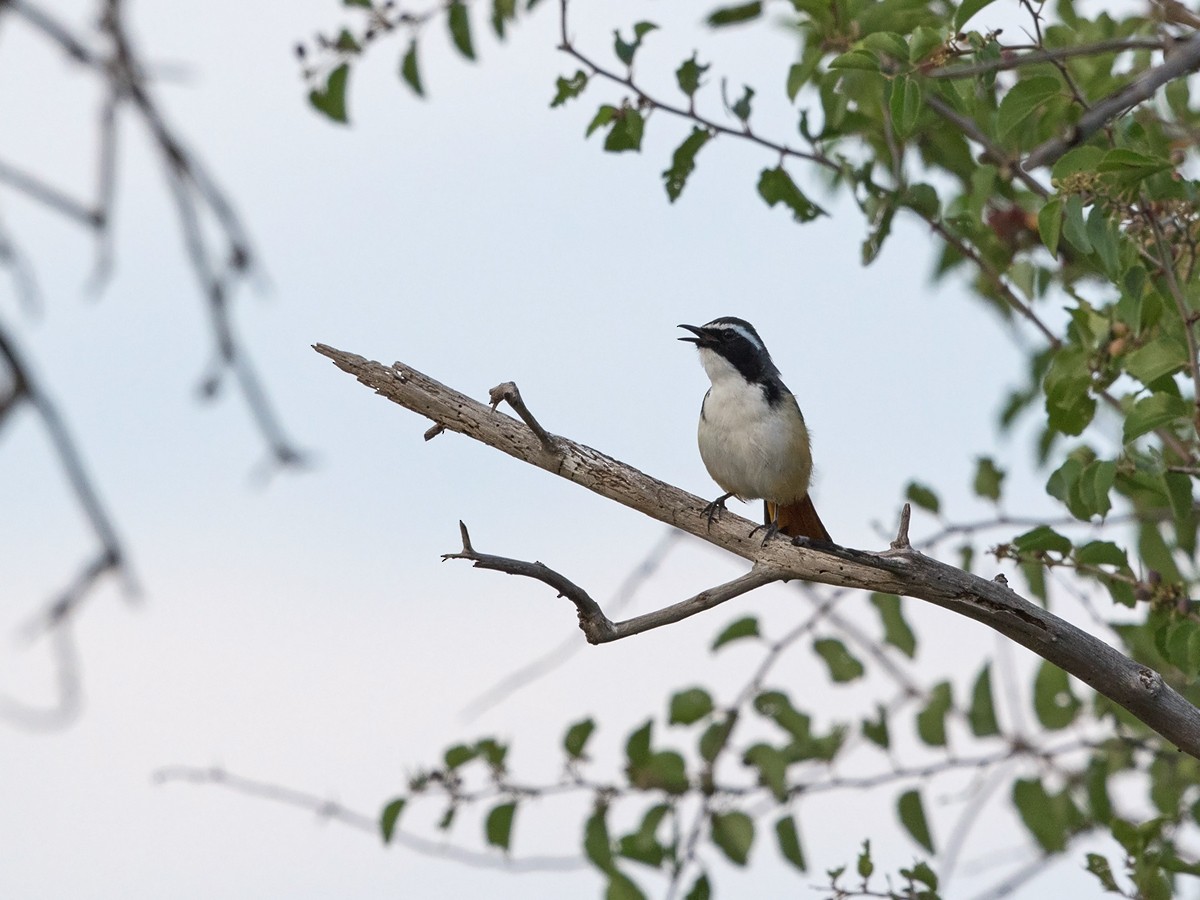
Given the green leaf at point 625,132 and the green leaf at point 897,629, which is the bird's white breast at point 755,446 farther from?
the green leaf at point 625,132

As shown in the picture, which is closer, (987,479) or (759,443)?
(987,479)

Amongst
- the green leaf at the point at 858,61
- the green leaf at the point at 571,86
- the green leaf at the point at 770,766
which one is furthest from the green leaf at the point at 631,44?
the green leaf at the point at 770,766

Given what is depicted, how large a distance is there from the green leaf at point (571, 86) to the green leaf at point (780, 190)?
2.71ft

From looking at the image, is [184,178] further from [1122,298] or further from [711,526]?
[1122,298]

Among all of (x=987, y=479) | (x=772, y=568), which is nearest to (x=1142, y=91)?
(x=772, y=568)

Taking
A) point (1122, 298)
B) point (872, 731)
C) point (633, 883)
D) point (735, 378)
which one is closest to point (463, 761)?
point (633, 883)

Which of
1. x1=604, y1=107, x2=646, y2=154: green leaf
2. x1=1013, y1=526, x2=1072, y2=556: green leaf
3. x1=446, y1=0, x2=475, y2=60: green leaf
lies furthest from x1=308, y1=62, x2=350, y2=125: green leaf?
x1=1013, y1=526, x2=1072, y2=556: green leaf

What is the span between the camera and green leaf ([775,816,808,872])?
6.12 metres

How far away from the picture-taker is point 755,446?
6.60 meters

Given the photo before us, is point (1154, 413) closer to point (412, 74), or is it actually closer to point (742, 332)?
point (742, 332)

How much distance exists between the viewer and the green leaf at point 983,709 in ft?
21.0

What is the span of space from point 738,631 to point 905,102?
2628 millimetres

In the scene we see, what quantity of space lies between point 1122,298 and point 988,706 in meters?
2.45

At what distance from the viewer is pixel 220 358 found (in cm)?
251
